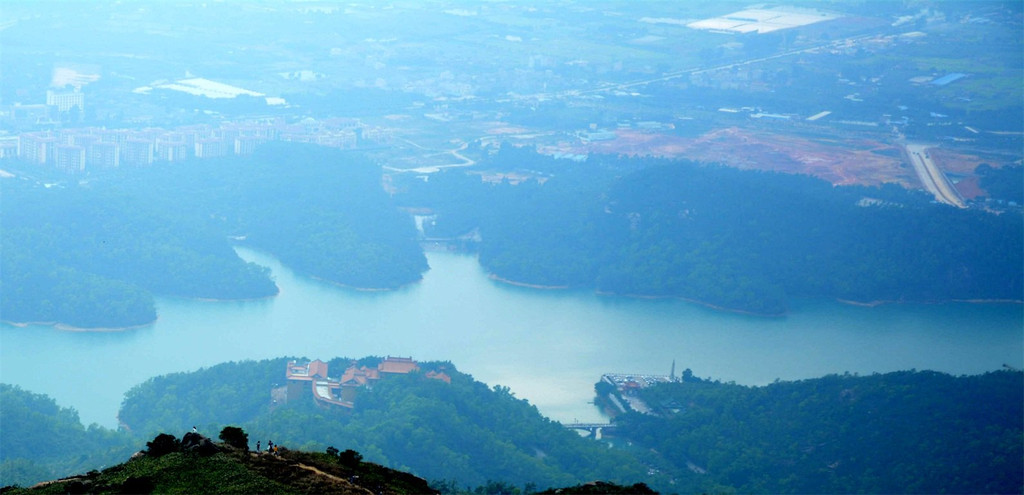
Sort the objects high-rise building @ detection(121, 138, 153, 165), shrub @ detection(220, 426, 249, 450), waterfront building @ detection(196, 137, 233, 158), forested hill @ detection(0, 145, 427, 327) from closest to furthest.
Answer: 1. shrub @ detection(220, 426, 249, 450)
2. forested hill @ detection(0, 145, 427, 327)
3. high-rise building @ detection(121, 138, 153, 165)
4. waterfront building @ detection(196, 137, 233, 158)

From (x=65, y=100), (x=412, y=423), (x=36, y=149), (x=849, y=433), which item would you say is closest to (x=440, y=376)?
(x=412, y=423)

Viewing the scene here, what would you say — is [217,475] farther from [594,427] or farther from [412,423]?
[594,427]

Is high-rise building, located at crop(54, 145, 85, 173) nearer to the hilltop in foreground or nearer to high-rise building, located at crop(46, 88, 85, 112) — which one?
high-rise building, located at crop(46, 88, 85, 112)

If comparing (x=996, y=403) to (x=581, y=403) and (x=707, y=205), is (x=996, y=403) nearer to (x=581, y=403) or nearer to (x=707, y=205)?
(x=581, y=403)

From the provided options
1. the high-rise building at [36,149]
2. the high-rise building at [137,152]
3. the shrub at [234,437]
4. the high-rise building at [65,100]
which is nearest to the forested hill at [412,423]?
the shrub at [234,437]

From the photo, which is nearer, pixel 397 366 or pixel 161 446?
pixel 161 446

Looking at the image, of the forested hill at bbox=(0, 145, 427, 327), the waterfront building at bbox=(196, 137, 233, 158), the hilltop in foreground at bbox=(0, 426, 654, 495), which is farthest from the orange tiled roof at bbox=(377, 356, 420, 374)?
the waterfront building at bbox=(196, 137, 233, 158)

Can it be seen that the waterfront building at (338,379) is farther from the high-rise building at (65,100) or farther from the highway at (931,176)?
the high-rise building at (65,100)
